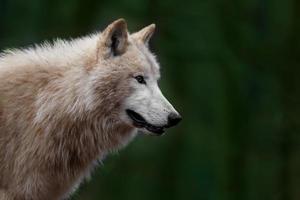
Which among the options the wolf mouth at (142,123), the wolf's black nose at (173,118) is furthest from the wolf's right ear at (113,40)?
the wolf's black nose at (173,118)

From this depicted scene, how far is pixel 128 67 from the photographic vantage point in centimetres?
581

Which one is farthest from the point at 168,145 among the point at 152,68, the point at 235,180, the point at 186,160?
the point at 152,68

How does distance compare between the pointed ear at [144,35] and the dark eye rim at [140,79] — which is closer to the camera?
the dark eye rim at [140,79]

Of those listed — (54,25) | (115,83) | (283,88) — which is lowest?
(283,88)

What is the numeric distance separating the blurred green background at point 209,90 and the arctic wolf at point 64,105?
1134 mm

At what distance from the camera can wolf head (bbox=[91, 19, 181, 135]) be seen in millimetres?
5699

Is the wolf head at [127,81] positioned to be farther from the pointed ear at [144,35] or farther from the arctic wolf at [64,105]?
the pointed ear at [144,35]

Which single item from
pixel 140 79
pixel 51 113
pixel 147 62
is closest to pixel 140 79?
pixel 140 79

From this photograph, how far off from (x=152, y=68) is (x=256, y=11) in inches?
103

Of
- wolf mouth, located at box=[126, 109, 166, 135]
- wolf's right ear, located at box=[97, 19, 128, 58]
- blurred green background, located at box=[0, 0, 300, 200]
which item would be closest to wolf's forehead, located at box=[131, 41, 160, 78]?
wolf's right ear, located at box=[97, 19, 128, 58]

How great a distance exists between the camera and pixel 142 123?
18.8 feet

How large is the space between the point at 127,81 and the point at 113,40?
30 cm

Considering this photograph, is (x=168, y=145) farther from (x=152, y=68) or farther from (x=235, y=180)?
(x=152, y=68)

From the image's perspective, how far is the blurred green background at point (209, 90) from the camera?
7.18m
